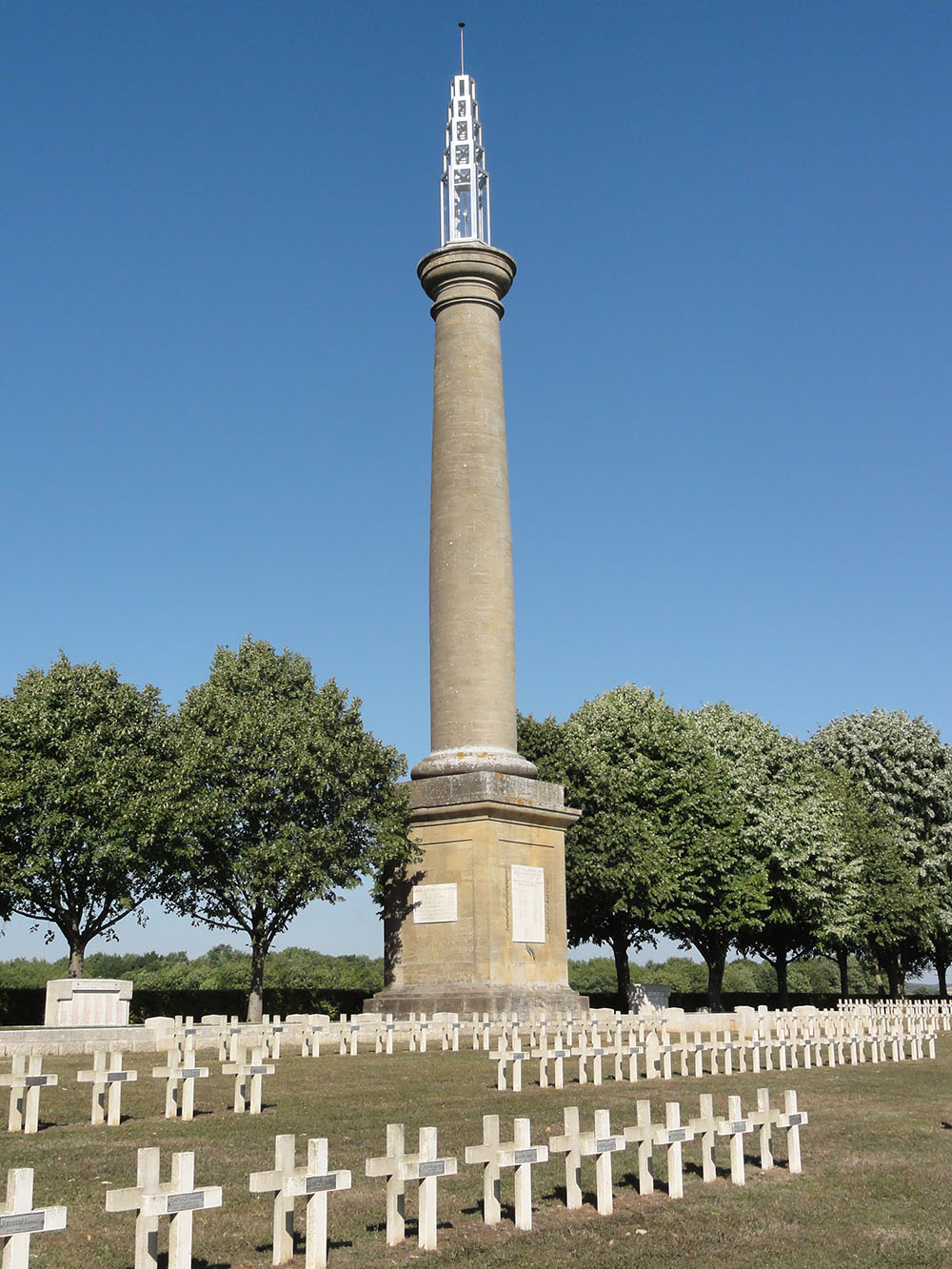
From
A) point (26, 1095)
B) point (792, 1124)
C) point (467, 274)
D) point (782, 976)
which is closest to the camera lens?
point (792, 1124)

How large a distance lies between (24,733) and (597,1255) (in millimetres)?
30019

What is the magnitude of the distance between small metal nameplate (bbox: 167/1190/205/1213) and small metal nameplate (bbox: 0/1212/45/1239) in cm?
92

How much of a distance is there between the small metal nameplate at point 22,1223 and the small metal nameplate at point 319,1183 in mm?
1757

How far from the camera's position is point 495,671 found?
32938 mm

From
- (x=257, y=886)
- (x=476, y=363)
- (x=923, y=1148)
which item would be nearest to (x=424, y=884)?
(x=257, y=886)

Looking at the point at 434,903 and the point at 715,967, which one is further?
the point at 715,967

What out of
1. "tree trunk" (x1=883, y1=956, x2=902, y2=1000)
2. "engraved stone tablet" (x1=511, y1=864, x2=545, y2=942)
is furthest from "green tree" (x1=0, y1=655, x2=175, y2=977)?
"tree trunk" (x1=883, y1=956, x2=902, y2=1000)

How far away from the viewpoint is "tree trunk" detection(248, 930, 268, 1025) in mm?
33031

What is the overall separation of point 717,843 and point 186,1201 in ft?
134

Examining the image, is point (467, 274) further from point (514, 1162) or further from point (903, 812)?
point (903, 812)

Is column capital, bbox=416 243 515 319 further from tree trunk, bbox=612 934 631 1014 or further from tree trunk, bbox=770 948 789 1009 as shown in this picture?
tree trunk, bbox=770 948 789 1009

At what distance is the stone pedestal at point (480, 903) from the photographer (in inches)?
1200

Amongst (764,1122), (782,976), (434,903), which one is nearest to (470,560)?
(434,903)

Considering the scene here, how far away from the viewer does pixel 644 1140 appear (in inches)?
377
